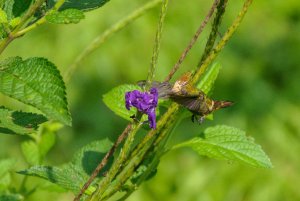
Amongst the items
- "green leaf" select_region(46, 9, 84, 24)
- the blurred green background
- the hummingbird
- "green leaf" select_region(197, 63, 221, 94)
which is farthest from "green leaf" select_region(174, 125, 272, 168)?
the blurred green background

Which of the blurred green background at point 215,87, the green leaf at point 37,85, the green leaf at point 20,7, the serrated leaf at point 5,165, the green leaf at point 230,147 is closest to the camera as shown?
the green leaf at point 37,85

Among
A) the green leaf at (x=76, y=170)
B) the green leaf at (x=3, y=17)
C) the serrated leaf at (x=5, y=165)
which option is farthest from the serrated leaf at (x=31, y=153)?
the green leaf at (x=3, y=17)

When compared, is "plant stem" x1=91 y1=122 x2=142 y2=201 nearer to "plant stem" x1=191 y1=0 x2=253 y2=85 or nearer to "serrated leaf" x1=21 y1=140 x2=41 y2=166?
"plant stem" x1=191 y1=0 x2=253 y2=85

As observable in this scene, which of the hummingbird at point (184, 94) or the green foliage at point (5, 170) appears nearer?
the hummingbird at point (184, 94)

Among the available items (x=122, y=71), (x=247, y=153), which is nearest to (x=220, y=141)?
(x=247, y=153)

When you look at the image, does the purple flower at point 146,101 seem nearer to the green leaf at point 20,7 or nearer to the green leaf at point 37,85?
the green leaf at point 37,85

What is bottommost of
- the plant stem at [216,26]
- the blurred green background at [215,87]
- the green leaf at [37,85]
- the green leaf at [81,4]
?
Result: the blurred green background at [215,87]
